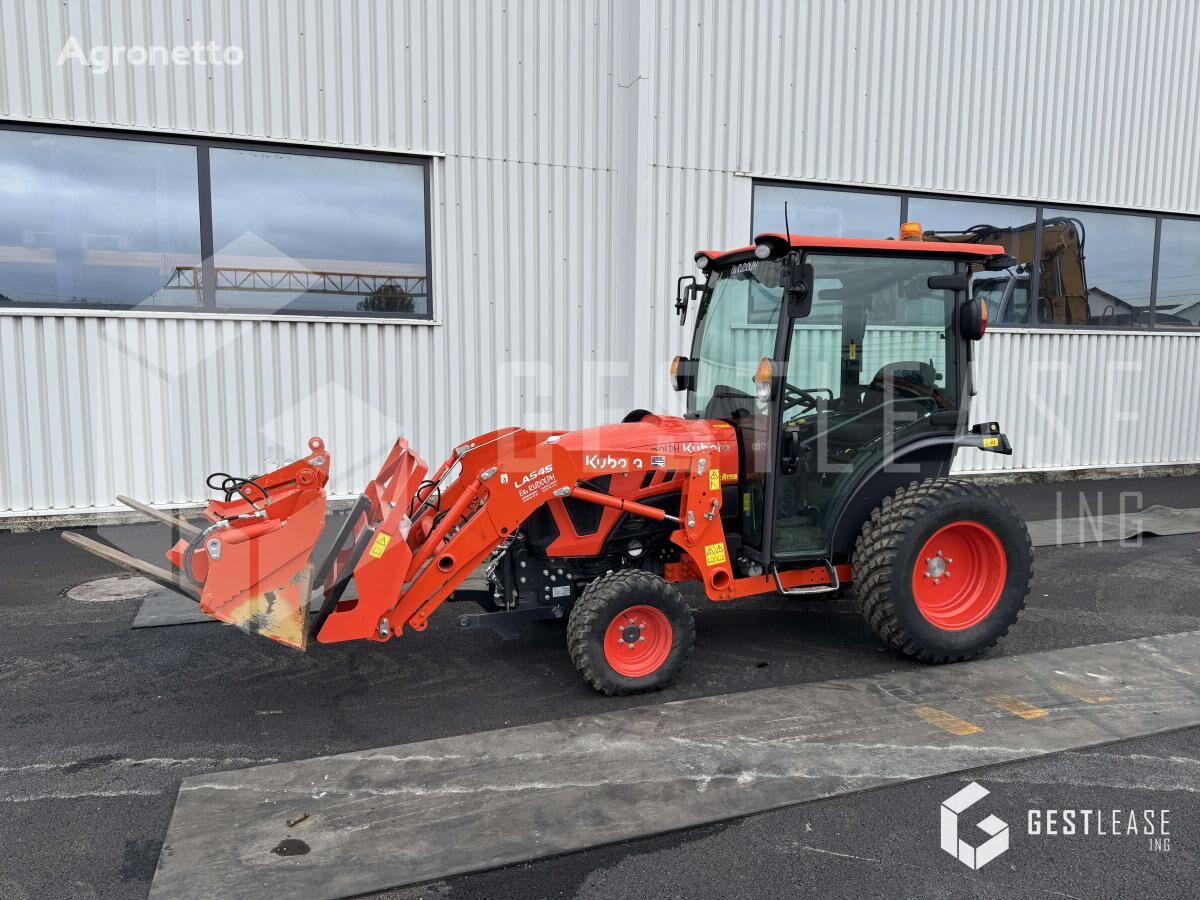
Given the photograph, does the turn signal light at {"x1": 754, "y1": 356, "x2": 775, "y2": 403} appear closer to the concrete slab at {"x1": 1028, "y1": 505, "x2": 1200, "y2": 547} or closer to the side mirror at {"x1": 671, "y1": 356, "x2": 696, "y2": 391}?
the side mirror at {"x1": 671, "y1": 356, "x2": 696, "y2": 391}

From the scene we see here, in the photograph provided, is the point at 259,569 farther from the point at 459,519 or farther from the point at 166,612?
the point at 166,612

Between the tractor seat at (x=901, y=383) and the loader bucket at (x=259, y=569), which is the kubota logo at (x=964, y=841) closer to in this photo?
the tractor seat at (x=901, y=383)

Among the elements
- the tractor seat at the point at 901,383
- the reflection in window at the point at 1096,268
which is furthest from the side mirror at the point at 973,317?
the reflection in window at the point at 1096,268

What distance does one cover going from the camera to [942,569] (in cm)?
436

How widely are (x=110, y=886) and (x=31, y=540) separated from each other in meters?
5.28

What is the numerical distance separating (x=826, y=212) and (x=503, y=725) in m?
7.23

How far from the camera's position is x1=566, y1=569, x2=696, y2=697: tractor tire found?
12.3ft

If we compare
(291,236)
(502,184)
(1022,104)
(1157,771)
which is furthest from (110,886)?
(1022,104)

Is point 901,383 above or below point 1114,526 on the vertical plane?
above

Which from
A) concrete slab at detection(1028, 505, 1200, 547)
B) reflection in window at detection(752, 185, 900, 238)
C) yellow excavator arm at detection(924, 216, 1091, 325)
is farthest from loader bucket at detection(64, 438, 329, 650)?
yellow excavator arm at detection(924, 216, 1091, 325)

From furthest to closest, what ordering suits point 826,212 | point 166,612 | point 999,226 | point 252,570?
point 999,226
point 826,212
point 166,612
point 252,570

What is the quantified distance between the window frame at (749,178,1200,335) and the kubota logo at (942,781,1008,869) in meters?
6.56

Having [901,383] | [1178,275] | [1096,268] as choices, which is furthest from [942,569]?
[1178,275]

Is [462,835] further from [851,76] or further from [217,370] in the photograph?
[851,76]
